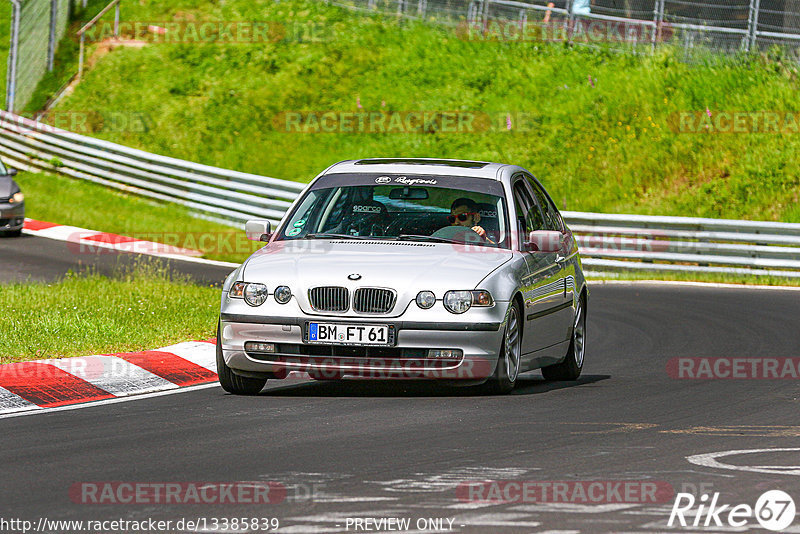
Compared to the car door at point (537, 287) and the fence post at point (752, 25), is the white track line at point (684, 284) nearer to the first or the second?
the fence post at point (752, 25)

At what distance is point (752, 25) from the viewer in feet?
103

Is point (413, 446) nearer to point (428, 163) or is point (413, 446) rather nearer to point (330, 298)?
point (330, 298)

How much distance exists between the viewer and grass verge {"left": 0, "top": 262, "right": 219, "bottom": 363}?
1168 centimetres

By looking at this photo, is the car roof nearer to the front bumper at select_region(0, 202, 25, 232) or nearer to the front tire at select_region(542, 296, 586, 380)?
the front tire at select_region(542, 296, 586, 380)

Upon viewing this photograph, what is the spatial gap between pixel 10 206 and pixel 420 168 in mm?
14895

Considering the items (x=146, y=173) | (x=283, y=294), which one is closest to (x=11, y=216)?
(x=146, y=173)

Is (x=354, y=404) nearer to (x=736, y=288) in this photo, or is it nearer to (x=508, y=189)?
(x=508, y=189)

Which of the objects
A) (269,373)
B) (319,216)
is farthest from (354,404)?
(319,216)

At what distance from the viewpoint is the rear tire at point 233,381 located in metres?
10.0

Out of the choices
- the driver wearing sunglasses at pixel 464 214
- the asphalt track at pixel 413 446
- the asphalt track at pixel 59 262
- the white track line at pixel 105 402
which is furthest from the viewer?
the asphalt track at pixel 59 262

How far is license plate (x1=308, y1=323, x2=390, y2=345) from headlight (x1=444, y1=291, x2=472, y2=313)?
43 cm

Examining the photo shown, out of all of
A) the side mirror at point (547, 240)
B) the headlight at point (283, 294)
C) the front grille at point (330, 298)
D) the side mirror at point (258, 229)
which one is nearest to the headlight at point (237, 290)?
the headlight at point (283, 294)

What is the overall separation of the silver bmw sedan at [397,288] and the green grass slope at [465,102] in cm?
1697

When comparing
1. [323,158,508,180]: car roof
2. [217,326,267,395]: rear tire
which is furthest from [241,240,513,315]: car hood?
[323,158,508,180]: car roof
